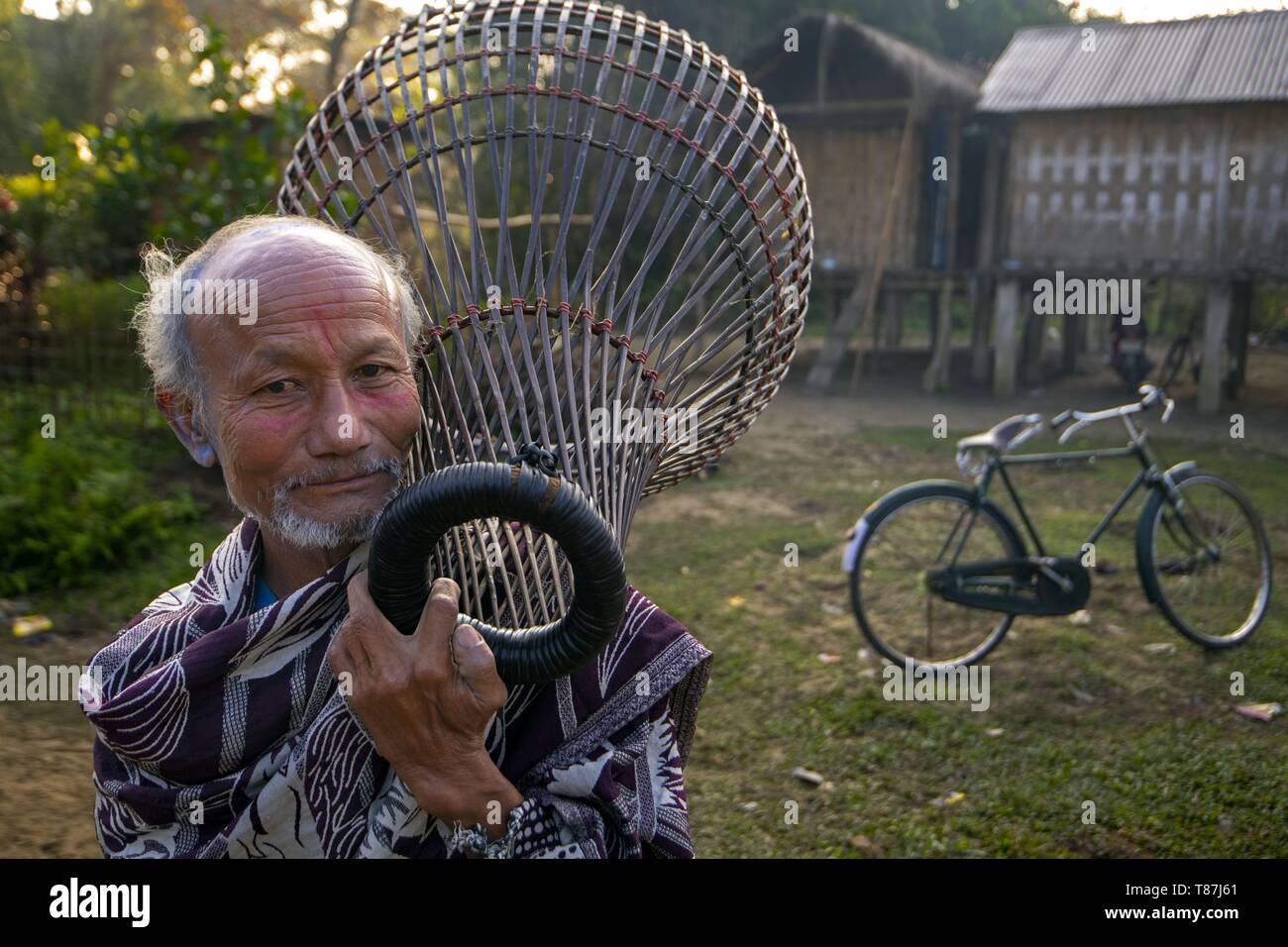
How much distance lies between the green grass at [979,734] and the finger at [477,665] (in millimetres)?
2476

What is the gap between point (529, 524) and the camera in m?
1.33

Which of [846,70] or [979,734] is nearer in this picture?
[979,734]

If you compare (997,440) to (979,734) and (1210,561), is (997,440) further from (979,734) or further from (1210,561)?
(979,734)

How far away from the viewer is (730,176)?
193cm

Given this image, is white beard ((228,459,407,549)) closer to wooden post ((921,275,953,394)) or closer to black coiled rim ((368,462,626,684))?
black coiled rim ((368,462,626,684))

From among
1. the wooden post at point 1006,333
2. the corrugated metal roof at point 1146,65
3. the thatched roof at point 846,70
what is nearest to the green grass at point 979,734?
the corrugated metal roof at point 1146,65

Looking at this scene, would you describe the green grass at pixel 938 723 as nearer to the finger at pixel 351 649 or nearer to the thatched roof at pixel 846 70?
the finger at pixel 351 649

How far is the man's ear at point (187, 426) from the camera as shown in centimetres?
173

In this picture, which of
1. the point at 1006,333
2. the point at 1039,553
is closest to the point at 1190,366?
the point at 1006,333

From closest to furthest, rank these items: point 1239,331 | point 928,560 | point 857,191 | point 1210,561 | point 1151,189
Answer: point 1210,561 → point 928,560 → point 1151,189 → point 1239,331 → point 857,191

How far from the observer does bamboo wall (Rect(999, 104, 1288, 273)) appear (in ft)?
37.9

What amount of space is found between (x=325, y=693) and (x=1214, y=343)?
1263 centimetres

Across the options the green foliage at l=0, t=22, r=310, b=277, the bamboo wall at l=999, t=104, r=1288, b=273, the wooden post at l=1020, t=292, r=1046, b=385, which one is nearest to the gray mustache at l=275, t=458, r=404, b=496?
the green foliage at l=0, t=22, r=310, b=277
